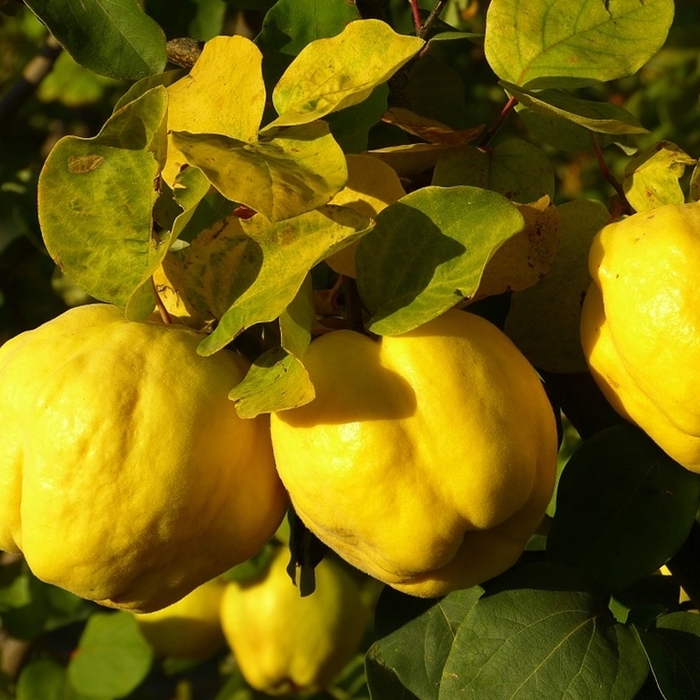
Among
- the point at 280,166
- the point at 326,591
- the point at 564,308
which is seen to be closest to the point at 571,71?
the point at 564,308

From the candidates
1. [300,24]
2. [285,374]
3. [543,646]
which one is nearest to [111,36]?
[300,24]

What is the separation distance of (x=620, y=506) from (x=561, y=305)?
18 cm

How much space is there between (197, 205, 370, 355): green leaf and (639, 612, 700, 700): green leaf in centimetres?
42

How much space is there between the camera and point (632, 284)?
0.75 meters

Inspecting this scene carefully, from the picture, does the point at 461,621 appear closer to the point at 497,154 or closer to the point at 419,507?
the point at 419,507

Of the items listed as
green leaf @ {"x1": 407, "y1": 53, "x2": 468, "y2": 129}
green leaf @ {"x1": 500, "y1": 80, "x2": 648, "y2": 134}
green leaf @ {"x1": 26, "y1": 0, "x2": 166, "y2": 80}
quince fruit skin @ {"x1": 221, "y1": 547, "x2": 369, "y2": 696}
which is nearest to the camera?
green leaf @ {"x1": 500, "y1": 80, "x2": 648, "y2": 134}

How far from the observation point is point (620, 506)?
3.01 feet

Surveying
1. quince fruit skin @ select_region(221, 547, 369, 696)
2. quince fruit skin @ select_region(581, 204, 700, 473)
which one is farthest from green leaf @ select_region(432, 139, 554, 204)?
quince fruit skin @ select_region(221, 547, 369, 696)

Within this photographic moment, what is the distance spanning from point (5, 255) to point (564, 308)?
1.29 meters

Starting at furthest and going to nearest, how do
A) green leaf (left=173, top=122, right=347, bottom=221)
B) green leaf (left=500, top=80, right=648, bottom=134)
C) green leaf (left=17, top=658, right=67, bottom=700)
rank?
green leaf (left=17, top=658, right=67, bottom=700)
green leaf (left=500, top=80, right=648, bottom=134)
green leaf (left=173, top=122, right=347, bottom=221)

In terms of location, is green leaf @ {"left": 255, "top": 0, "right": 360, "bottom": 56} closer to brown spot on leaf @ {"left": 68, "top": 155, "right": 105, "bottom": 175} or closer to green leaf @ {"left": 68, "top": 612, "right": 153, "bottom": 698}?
brown spot on leaf @ {"left": 68, "top": 155, "right": 105, "bottom": 175}

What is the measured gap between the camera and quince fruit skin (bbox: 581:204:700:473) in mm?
724

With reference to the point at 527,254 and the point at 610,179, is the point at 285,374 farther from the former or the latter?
the point at 610,179

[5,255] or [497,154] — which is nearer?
[497,154]
